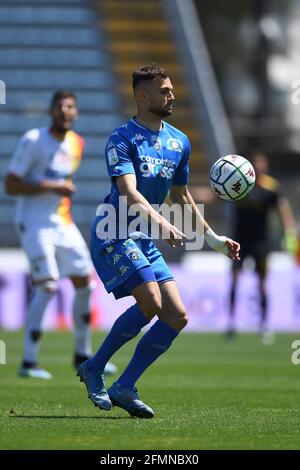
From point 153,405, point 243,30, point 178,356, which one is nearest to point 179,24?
point 243,30

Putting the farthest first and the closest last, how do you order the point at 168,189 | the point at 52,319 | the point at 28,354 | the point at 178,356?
1. the point at 52,319
2. the point at 178,356
3. the point at 28,354
4. the point at 168,189

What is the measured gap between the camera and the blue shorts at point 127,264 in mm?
6986

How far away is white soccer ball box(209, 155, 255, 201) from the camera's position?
7279 mm

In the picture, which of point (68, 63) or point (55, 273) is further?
point (68, 63)

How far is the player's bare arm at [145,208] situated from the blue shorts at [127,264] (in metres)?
0.26

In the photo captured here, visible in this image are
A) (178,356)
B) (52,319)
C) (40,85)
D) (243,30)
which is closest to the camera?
(178,356)

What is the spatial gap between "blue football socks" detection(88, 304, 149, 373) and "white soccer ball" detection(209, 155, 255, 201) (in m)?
0.87

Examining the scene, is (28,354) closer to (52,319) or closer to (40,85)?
(52,319)

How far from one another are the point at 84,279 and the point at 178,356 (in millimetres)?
2625

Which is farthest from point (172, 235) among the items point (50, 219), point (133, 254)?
point (50, 219)

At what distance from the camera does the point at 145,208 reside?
22.3 ft

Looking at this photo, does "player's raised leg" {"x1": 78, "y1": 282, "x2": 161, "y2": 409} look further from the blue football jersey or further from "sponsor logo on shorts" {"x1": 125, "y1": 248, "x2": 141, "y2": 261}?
the blue football jersey

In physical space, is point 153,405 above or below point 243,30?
below

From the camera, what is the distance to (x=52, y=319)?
17.6 metres
